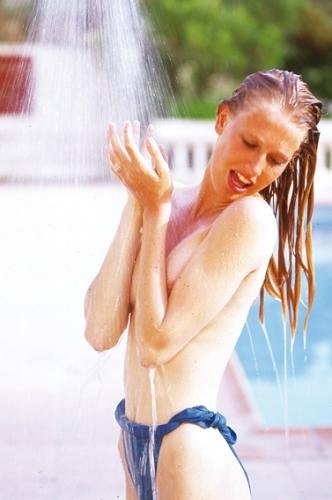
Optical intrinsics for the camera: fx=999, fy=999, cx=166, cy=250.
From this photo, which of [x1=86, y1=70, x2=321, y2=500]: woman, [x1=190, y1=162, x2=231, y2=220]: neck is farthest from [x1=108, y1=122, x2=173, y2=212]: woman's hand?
[x1=190, y1=162, x2=231, y2=220]: neck

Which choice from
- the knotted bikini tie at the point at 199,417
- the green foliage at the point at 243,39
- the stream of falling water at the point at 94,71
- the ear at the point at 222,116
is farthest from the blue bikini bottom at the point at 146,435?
the green foliage at the point at 243,39

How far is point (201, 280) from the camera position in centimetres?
178

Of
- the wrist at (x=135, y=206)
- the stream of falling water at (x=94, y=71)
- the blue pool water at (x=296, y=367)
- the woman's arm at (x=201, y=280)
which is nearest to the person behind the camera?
the woman's arm at (x=201, y=280)

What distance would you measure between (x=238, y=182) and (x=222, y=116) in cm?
15

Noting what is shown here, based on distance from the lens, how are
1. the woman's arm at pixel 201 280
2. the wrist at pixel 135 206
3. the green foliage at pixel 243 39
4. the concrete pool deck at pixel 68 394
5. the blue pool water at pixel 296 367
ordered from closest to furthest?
the woman's arm at pixel 201 280, the wrist at pixel 135 206, the concrete pool deck at pixel 68 394, the blue pool water at pixel 296 367, the green foliage at pixel 243 39

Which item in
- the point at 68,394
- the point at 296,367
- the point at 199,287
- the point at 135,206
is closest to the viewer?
the point at 199,287

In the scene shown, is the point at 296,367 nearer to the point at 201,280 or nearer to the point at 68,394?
the point at 68,394

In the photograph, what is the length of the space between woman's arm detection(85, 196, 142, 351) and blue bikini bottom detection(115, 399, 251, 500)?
19 cm

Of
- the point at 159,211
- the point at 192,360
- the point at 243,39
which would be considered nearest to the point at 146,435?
the point at 192,360

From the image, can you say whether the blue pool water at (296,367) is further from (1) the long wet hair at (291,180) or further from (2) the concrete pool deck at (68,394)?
(1) the long wet hair at (291,180)

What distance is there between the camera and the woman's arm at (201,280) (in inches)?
69.7

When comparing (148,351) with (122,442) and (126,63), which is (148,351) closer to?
(122,442)

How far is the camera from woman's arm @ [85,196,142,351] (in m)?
1.87

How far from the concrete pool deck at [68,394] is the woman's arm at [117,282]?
526 millimetres
